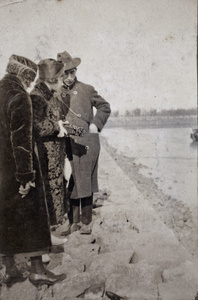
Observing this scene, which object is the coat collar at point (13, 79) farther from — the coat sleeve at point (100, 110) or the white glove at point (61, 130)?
the coat sleeve at point (100, 110)

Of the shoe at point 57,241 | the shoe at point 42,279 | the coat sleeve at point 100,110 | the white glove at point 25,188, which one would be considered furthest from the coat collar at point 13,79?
the shoe at point 42,279

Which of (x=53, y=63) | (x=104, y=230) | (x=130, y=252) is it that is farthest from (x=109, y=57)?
(x=130, y=252)

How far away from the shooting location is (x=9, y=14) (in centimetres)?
307

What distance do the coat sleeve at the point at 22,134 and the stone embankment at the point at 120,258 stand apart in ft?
2.50

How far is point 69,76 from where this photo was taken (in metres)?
3.12

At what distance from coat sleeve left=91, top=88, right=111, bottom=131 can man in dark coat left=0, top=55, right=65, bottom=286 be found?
63 centimetres

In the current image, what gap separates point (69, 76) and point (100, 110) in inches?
17.5

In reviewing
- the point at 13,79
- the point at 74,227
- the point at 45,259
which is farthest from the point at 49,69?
the point at 45,259

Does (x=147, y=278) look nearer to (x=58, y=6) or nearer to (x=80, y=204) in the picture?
(x=80, y=204)

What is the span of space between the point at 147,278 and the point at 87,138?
57.0 inches

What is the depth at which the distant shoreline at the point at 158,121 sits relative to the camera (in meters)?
3.18

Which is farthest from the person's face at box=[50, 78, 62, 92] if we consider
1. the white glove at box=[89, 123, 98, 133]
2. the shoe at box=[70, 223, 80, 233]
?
the shoe at box=[70, 223, 80, 233]

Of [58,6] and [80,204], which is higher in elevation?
[58,6]

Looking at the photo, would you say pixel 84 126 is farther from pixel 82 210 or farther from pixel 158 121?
pixel 82 210
